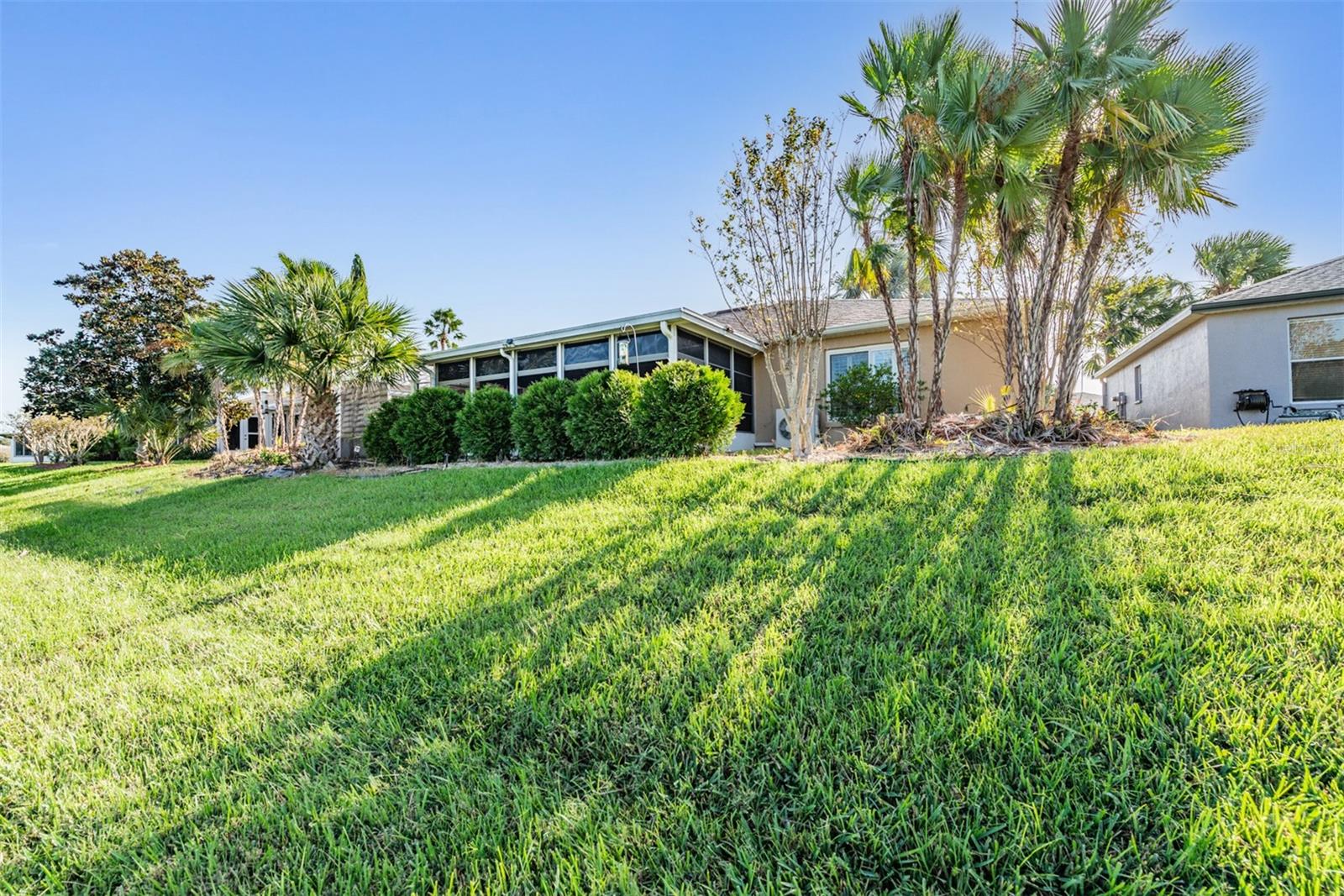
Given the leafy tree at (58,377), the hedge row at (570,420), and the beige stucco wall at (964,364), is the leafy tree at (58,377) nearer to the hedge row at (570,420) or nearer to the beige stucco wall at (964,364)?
the hedge row at (570,420)

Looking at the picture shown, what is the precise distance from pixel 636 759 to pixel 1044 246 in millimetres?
9005

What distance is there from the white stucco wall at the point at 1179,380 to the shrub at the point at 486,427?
414 inches

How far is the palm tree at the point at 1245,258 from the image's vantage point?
15656 millimetres

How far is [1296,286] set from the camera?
367 inches

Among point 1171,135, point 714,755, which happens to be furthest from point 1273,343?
point 714,755

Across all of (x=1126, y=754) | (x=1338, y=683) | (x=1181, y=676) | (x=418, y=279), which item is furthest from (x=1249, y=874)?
(x=418, y=279)

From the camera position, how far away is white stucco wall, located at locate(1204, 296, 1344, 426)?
9.27 meters

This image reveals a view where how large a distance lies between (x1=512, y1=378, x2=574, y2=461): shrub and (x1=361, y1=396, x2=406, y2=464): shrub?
3.60 metres

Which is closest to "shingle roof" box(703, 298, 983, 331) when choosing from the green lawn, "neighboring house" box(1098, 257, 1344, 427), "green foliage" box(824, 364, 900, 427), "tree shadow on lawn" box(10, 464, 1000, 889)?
"green foliage" box(824, 364, 900, 427)

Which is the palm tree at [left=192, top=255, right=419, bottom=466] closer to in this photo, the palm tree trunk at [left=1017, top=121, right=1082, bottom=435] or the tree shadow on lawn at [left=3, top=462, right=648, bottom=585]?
the tree shadow on lawn at [left=3, top=462, right=648, bottom=585]

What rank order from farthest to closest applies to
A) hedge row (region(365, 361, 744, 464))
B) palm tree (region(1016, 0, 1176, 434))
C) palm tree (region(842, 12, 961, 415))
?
palm tree (region(842, 12, 961, 415)) → hedge row (region(365, 361, 744, 464)) → palm tree (region(1016, 0, 1176, 434))

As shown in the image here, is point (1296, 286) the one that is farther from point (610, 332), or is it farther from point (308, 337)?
point (308, 337)

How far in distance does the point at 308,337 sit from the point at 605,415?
6783mm

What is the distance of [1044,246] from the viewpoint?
7.66 m
